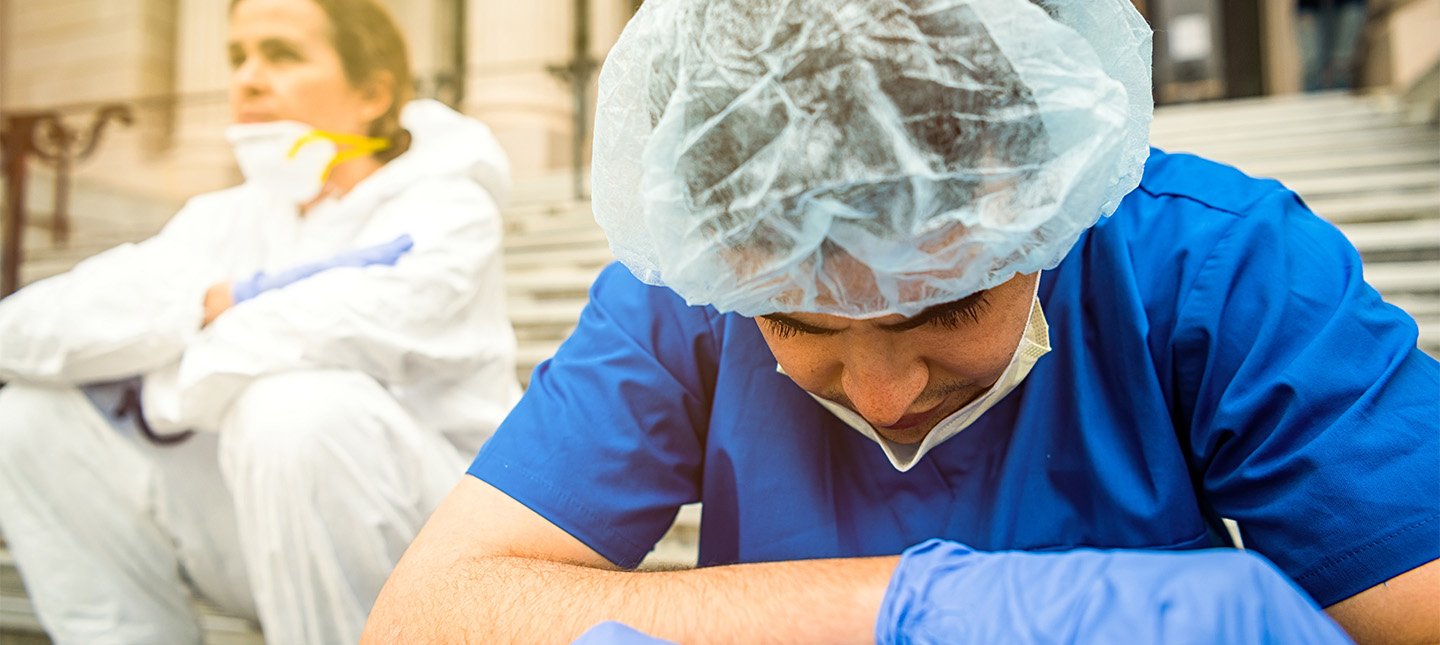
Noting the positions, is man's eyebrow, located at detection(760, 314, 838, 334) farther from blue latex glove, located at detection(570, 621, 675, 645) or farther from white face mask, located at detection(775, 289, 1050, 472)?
blue latex glove, located at detection(570, 621, 675, 645)

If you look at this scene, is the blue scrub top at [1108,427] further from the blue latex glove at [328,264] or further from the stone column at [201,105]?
the stone column at [201,105]

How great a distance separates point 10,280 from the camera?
2932 mm

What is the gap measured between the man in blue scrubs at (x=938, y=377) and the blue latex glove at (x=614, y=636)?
0.05 meters

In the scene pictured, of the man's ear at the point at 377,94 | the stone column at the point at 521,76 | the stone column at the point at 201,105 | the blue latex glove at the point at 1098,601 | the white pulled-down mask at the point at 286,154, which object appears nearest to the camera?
the blue latex glove at the point at 1098,601

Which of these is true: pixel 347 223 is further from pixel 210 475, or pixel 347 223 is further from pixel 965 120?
pixel 965 120

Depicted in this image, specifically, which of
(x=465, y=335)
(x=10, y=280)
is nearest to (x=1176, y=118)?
(x=465, y=335)

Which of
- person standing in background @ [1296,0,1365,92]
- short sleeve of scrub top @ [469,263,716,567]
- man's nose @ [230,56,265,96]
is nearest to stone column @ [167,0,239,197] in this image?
man's nose @ [230,56,265,96]

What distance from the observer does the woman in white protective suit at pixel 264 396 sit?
1.24m

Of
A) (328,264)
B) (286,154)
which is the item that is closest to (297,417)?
(328,264)

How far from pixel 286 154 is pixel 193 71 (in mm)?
6936

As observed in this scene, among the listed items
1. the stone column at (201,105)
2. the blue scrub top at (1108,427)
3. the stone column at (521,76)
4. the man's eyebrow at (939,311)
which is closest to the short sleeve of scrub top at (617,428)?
the blue scrub top at (1108,427)

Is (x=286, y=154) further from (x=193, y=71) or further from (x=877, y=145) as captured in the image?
(x=193, y=71)

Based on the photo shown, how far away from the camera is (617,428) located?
899 mm

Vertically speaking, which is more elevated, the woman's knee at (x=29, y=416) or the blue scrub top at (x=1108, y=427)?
the blue scrub top at (x=1108, y=427)
